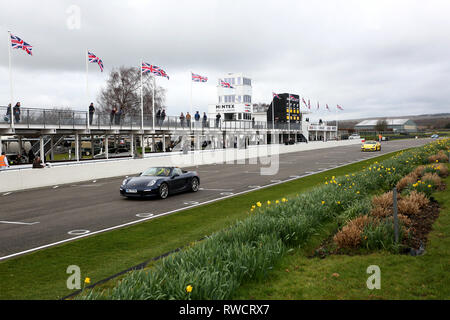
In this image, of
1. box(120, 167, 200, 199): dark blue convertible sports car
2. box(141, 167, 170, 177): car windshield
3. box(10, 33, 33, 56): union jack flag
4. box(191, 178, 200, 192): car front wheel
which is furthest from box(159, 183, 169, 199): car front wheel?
box(10, 33, 33, 56): union jack flag

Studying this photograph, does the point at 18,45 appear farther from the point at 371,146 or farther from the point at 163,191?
the point at 371,146

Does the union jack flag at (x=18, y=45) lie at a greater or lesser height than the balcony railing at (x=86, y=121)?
greater

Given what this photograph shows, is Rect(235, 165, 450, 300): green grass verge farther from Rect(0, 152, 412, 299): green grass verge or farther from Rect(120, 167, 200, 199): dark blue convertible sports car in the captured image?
Rect(120, 167, 200, 199): dark blue convertible sports car

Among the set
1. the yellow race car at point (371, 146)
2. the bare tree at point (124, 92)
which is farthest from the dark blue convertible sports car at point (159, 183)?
the bare tree at point (124, 92)

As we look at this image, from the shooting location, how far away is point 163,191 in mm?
15297

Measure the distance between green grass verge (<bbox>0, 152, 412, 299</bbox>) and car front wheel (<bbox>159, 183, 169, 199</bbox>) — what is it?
304cm

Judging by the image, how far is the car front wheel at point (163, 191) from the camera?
1512 cm

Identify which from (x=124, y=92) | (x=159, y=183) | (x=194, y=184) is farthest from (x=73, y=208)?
(x=124, y=92)

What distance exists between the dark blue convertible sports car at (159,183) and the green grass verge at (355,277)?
9.04 metres

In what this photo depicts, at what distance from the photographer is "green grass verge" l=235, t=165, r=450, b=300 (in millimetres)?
4904

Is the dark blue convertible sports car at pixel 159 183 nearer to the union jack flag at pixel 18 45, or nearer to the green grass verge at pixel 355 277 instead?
the green grass verge at pixel 355 277

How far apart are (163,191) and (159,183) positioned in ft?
1.48
